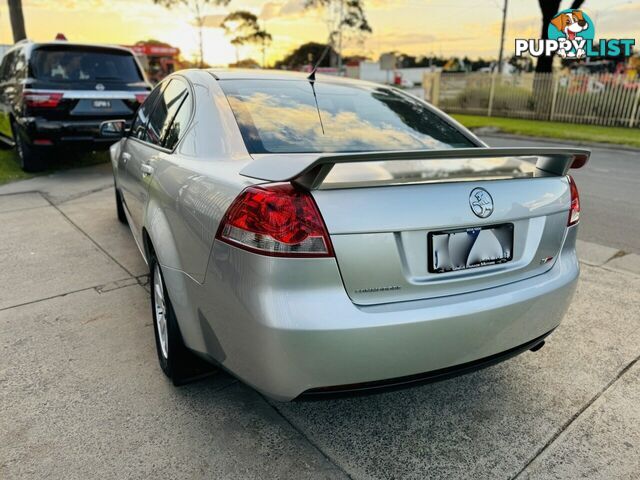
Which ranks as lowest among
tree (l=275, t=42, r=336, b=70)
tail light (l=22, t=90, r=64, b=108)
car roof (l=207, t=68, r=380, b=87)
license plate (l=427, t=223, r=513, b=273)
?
Answer: license plate (l=427, t=223, r=513, b=273)

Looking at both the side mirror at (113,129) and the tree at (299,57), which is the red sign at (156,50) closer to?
the tree at (299,57)

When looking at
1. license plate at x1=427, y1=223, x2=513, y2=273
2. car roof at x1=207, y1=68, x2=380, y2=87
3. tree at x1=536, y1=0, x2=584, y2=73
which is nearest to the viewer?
license plate at x1=427, y1=223, x2=513, y2=273

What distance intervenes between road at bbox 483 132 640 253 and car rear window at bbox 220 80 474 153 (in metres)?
3.01

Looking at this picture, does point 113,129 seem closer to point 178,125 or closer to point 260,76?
point 178,125

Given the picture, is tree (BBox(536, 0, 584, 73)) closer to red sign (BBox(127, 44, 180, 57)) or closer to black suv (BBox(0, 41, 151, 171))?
black suv (BBox(0, 41, 151, 171))

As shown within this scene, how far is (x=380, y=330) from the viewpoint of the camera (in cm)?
171

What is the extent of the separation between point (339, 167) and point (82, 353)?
6.32 ft

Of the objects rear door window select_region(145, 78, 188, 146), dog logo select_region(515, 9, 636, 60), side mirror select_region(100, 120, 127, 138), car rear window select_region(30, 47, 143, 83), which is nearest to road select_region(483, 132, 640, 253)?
rear door window select_region(145, 78, 188, 146)

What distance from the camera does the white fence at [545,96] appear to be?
16406 mm

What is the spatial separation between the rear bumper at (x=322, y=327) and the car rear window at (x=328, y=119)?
73 centimetres

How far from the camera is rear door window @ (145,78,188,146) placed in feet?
9.82

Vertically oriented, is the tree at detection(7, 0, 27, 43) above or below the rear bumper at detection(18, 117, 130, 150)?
above

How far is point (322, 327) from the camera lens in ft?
5.44

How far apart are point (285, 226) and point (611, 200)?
641 cm
